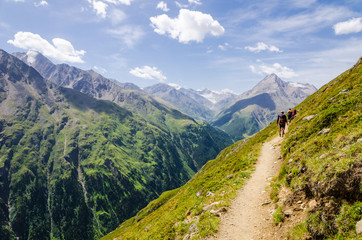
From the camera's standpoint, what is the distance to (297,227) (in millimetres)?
9742

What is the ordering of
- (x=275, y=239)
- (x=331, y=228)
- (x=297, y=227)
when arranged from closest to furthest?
(x=331, y=228) → (x=297, y=227) → (x=275, y=239)

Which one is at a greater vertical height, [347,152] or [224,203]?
[347,152]

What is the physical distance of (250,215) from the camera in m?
13.7

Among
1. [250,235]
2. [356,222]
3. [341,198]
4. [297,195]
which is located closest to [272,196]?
[297,195]

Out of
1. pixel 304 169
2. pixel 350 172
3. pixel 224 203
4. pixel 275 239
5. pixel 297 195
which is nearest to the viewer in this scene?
pixel 350 172

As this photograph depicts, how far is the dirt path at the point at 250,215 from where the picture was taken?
1190cm

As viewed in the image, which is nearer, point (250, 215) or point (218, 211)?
point (250, 215)

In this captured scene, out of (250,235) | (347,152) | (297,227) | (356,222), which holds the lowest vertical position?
(250,235)

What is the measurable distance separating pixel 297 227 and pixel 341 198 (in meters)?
2.68

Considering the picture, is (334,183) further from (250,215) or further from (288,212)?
(250,215)

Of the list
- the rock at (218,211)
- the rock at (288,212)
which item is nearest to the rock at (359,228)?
the rock at (288,212)

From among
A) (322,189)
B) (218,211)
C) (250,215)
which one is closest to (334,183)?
(322,189)

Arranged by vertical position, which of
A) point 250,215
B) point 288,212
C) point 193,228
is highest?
point 288,212

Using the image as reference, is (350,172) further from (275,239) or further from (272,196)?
(272,196)
